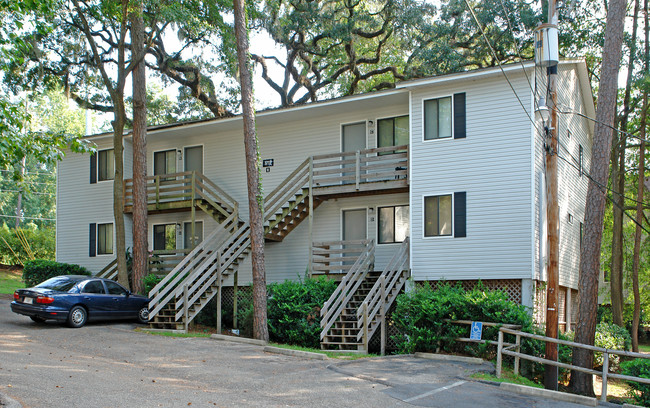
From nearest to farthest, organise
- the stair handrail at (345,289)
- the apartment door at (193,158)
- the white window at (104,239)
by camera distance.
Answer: the stair handrail at (345,289)
the apartment door at (193,158)
the white window at (104,239)

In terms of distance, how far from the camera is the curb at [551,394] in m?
11.8

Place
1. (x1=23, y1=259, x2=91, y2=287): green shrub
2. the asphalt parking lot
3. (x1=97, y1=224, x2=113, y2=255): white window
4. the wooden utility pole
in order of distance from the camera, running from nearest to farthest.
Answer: the asphalt parking lot < the wooden utility pole < (x1=23, y1=259, x2=91, y2=287): green shrub < (x1=97, y1=224, x2=113, y2=255): white window

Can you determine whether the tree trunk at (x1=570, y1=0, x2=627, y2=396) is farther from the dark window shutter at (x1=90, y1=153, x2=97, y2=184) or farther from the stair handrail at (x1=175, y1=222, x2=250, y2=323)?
the dark window shutter at (x1=90, y1=153, x2=97, y2=184)

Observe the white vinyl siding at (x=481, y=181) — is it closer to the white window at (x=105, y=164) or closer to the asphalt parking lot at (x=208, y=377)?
the asphalt parking lot at (x=208, y=377)

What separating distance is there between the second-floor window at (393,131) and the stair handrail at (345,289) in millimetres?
3860

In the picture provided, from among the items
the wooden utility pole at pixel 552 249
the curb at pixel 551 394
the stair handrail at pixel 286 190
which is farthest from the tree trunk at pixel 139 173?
the curb at pixel 551 394

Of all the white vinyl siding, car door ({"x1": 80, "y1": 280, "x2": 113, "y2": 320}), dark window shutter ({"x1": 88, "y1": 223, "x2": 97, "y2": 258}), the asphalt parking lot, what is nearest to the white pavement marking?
the asphalt parking lot

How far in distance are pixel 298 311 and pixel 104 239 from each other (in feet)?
43.3

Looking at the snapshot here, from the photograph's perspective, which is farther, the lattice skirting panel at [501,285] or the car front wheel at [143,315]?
the car front wheel at [143,315]

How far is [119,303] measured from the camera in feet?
66.9

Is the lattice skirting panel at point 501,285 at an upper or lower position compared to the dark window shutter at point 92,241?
lower

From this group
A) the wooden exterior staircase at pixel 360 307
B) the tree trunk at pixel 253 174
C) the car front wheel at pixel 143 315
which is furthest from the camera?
the car front wheel at pixel 143 315

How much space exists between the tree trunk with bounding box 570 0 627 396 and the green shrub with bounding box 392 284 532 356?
4.78ft

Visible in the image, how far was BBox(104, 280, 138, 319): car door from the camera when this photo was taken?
66.3 feet
